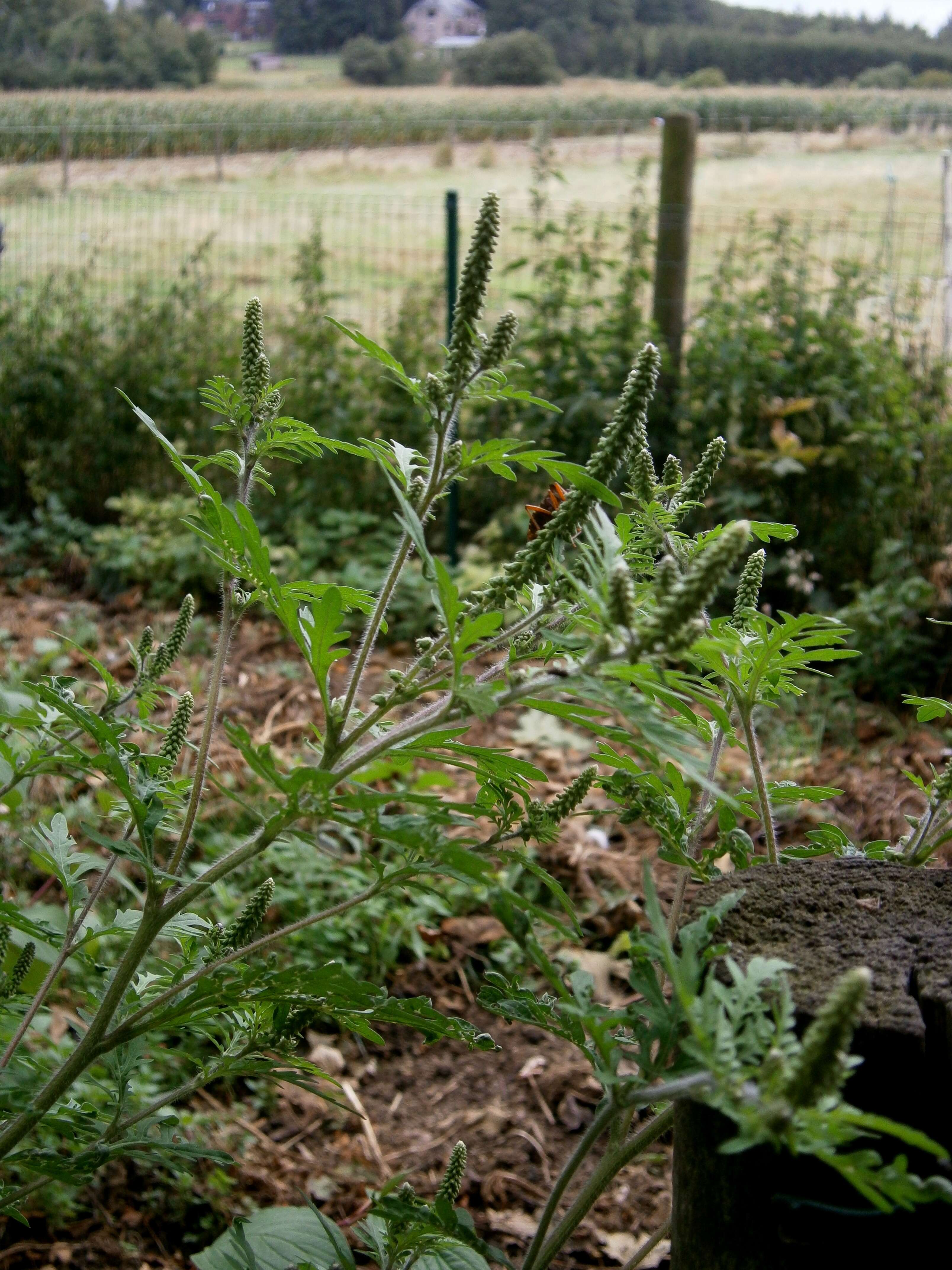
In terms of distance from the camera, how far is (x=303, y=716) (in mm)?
5188

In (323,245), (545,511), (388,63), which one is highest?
(388,63)

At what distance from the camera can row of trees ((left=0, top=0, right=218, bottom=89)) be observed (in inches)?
518

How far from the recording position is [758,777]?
5.39 ft

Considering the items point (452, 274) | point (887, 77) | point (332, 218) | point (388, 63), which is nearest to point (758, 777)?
point (452, 274)

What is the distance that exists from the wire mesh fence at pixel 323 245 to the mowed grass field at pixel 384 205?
0.02m

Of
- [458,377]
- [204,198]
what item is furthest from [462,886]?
[204,198]

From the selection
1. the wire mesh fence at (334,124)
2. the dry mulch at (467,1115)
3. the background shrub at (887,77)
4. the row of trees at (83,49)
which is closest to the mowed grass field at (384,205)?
the wire mesh fence at (334,124)

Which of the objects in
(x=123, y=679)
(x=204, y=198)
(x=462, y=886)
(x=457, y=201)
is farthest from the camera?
(x=204, y=198)

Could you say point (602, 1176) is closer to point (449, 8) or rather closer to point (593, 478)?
point (593, 478)

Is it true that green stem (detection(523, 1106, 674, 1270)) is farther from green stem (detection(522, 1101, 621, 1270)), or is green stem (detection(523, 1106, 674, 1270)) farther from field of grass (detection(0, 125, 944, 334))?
field of grass (detection(0, 125, 944, 334))

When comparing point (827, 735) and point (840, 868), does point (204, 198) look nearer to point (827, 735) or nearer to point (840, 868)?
point (827, 735)

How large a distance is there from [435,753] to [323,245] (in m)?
7.88

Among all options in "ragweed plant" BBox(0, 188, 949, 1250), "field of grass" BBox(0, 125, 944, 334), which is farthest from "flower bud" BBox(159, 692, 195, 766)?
"field of grass" BBox(0, 125, 944, 334)

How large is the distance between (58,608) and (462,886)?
352 cm
